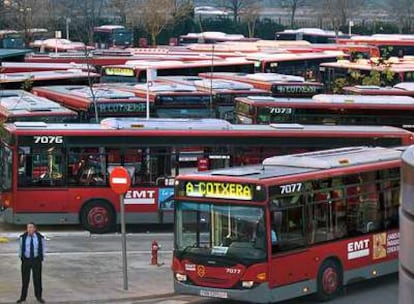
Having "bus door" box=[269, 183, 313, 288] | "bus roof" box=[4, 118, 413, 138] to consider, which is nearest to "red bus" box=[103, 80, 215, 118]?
"bus roof" box=[4, 118, 413, 138]

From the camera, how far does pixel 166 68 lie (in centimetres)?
4766

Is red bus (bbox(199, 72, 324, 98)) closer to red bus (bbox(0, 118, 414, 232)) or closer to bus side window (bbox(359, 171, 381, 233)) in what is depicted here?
red bus (bbox(0, 118, 414, 232))

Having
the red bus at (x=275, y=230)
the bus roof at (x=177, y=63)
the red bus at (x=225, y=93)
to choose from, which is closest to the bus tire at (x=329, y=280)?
the red bus at (x=275, y=230)

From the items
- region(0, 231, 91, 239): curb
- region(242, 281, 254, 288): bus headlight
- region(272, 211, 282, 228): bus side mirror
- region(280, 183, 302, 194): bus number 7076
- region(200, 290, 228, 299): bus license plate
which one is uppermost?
region(280, 183, 302, 194): bus number 7076

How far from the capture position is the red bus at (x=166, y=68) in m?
46.0

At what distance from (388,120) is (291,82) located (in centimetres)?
847

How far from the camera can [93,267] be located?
66.3 feet

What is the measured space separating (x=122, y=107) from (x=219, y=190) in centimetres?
1711

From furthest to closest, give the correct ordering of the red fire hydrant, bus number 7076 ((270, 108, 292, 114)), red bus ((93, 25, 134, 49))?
red bus ((93, 25, 134, 49)), bus number 7076 ((270, 108, 292, 114)), the red fire hydrant

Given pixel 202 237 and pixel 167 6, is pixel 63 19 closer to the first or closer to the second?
pixel 167 6

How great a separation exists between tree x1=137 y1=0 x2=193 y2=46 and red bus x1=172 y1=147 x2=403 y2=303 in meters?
68.5

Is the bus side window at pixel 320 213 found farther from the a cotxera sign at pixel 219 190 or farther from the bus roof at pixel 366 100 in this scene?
the bus roof at pixel 366 100

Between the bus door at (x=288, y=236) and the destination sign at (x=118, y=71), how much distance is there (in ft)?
98.7

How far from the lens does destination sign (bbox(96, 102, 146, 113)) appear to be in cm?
3266
